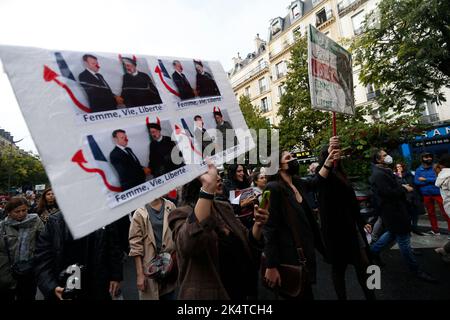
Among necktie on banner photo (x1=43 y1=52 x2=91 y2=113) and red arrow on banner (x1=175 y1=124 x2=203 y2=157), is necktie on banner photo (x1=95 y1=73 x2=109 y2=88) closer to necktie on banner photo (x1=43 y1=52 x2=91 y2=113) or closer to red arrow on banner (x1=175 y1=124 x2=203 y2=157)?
necktie on banner photo (x1=43 y1=52 x2=91 y2=113)

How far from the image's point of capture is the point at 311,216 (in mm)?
2689

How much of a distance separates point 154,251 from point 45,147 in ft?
6.42

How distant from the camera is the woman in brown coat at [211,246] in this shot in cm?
166

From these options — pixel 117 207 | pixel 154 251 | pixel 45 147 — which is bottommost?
pixel 154 251

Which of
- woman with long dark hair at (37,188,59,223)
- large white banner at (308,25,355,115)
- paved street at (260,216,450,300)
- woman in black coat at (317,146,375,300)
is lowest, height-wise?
paved street at (260,216,450,300)

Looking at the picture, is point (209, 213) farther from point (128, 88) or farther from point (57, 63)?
point (57, 63)

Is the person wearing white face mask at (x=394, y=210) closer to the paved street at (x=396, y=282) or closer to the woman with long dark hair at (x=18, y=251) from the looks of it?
the paved street at (x=396, y=282)

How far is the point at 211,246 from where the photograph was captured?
1.75m

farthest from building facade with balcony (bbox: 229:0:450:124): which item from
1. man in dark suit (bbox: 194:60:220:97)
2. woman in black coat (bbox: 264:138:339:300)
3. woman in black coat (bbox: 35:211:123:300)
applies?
woman in black coat (bbox: 35:211:123:300)

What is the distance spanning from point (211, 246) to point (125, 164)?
2.43 ft

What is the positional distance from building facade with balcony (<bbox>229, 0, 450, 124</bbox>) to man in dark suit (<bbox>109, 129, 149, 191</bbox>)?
60.3 feet

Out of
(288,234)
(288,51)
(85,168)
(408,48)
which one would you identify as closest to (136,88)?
(85,168)

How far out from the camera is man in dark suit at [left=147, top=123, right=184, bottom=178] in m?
1.50

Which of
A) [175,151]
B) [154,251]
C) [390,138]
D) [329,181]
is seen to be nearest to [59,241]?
[154,251]
